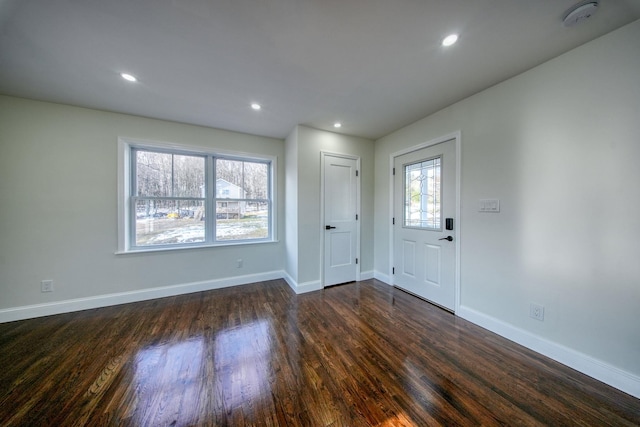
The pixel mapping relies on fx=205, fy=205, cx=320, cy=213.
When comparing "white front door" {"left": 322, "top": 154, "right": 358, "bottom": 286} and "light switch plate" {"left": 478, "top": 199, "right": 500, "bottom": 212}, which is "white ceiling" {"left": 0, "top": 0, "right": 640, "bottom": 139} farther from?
"light switch plate" {"left": 478, "top": 199, "right": 500, "bottom": 212}

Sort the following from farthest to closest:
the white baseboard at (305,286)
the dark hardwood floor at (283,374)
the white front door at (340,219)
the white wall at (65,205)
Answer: the white front door at (340,219) → the white baseboard at (305,286) → the white wall at (65,205) → the dark hardwood floor at (283,374)

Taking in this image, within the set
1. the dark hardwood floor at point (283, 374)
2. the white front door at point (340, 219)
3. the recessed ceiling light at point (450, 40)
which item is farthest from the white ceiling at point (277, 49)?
the dark hardwood floor at point (283, 374)

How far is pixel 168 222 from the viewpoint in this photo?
312 centimetres

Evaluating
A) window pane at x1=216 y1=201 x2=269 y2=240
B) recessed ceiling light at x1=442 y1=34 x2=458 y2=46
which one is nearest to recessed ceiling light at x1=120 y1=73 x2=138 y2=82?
window pane at x1=216 y1=201 x2=269 y2=240

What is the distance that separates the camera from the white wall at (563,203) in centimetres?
145

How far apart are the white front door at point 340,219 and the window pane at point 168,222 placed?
204 centimetres

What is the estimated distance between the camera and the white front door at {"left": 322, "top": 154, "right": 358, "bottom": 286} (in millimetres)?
3332

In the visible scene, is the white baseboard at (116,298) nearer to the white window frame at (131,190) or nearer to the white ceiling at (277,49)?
the white window frame at (131,190)

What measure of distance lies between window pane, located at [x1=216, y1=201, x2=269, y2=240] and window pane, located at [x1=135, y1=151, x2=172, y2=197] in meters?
0.78

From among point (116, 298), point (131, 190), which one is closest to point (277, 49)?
point (131, 190)

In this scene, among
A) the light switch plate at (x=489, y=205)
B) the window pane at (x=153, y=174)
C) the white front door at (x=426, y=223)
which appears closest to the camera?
the light switch plate at (x=489, y=205)

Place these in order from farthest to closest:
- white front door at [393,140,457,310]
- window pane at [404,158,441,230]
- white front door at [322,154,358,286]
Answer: white front door at [322,154,358,286]
window pane at [404,158,441,230]
white front door at [393,140,457,310]

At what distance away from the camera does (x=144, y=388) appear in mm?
1458

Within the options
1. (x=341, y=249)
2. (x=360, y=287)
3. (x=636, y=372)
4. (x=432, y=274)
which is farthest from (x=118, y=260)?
(x=636, y=372)
